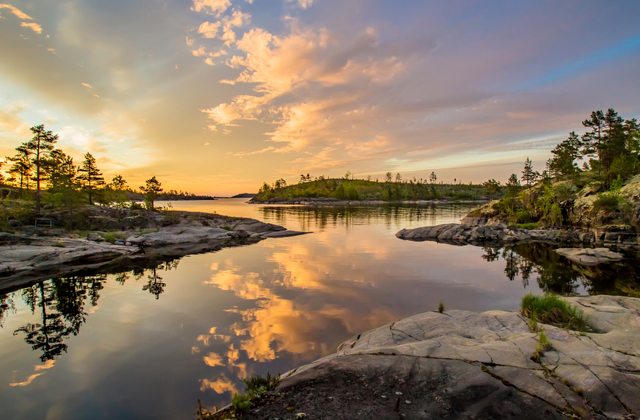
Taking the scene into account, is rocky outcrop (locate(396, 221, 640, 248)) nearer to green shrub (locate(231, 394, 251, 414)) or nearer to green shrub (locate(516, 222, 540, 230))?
green shrub (locate(516, 222, 540, 230))

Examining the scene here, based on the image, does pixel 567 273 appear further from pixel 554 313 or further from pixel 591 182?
pixel 591 182

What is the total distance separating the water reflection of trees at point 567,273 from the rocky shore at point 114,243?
32168mm

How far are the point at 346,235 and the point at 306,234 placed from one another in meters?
7.01

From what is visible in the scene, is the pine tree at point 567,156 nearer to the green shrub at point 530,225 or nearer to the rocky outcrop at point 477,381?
the green shrub at point 530,225

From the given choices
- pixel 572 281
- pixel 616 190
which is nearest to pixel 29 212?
A: pixel 572 281

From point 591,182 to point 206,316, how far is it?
66100 millimetres

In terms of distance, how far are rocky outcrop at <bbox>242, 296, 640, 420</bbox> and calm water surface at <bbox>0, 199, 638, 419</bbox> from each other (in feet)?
12.4

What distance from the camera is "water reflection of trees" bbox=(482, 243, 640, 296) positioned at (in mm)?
20062

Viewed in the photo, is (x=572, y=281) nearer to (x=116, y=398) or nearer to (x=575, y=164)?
(x=116, y=398)

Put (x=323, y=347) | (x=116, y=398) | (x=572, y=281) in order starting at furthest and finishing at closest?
(x=572, y=281) → (x=323, y=347) → (x=116, y=398)

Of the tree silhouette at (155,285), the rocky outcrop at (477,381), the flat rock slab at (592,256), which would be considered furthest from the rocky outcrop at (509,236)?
the rocky outcrop at (477,381)

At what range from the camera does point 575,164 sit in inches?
2557

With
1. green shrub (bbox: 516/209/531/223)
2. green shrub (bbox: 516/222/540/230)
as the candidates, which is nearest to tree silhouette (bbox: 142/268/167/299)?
green shrub (bbox: 516/222/540/230)

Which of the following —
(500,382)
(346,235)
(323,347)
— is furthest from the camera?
(346,235)
